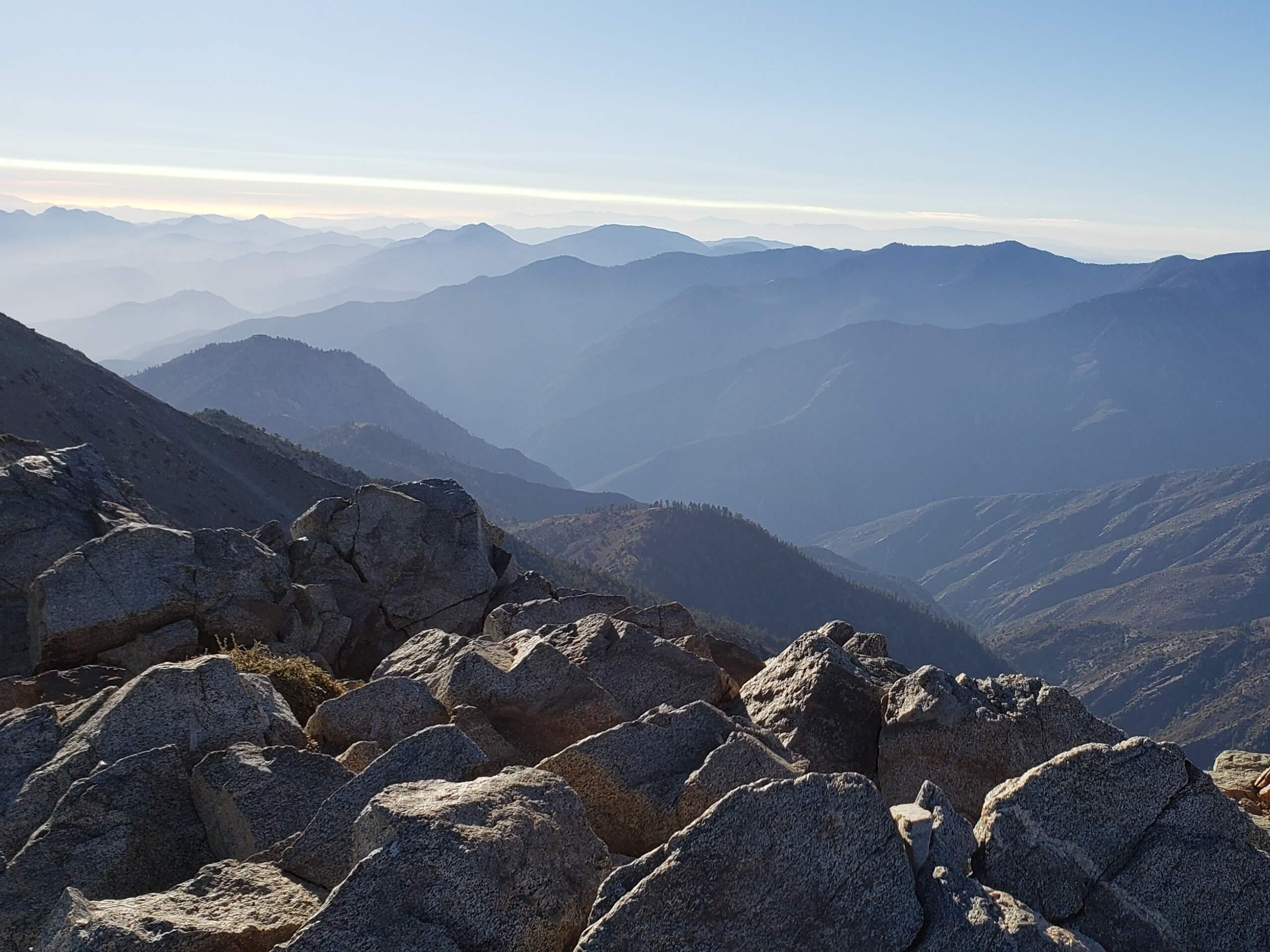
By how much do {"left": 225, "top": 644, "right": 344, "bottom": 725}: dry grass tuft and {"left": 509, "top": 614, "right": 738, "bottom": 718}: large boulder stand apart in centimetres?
327

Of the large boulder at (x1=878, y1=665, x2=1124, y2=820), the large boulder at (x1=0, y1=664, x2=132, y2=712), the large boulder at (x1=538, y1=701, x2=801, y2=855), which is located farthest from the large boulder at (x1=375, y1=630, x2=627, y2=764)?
the large boulder at (x1=0, y1=664, x2=132, y2=712)

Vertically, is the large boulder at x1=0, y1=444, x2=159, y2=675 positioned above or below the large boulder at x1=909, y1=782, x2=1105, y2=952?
below

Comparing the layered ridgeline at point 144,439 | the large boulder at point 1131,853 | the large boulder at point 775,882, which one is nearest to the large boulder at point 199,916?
the large boulder at point 775,882

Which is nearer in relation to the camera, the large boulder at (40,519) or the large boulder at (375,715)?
the large boulder at (375,715)

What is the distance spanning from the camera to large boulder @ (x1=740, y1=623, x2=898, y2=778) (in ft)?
45.4

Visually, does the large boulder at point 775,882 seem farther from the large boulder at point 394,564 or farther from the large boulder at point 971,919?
the large boulder at point 394,564

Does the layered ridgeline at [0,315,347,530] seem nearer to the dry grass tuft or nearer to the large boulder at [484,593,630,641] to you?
the large boulder at [484,593,630,641]

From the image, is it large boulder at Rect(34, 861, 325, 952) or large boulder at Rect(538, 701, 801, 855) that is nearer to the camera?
large boulder at Rect(34, 861, 325, 952)

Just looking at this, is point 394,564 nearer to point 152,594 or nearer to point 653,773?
point 152,594

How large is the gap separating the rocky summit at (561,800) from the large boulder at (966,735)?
0.04 metres

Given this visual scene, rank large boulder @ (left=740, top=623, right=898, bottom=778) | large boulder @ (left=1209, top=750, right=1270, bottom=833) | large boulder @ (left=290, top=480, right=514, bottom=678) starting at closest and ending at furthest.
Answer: large boulder @ (left=1209, top=750, right=1270, bottom=833) < large boulder @ (left=740, top=623, right=898, bottom=778) < large boulder @ (left=290, top=480, right=514, bottom=678)

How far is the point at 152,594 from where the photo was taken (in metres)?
17.8

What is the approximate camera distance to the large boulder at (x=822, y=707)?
13.8 meters

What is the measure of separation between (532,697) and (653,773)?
3167 millimetres
